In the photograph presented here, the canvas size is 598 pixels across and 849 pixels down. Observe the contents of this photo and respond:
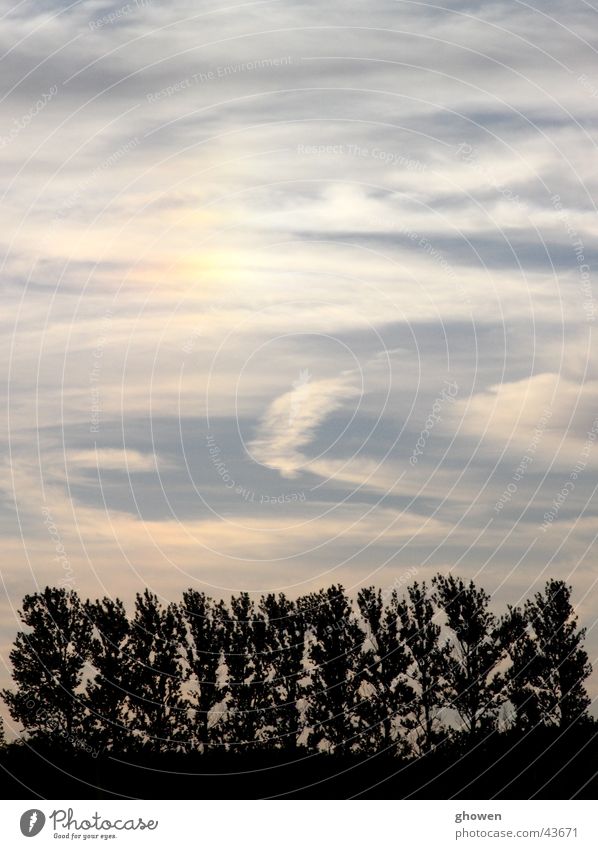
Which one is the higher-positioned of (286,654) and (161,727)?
(286,654)

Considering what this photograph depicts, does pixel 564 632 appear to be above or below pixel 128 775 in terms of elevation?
above

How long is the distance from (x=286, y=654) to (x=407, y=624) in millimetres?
9521

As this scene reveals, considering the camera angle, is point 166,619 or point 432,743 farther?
point 166,619

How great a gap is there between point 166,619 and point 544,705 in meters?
29.8

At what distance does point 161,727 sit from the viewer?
8900 centimetres

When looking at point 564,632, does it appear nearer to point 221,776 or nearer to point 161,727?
point 161,727
